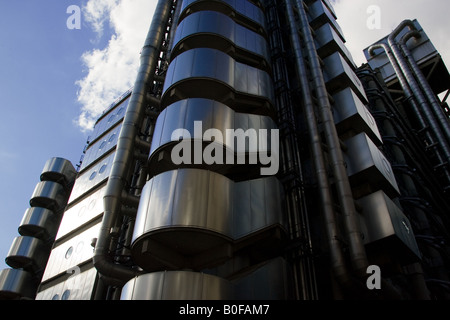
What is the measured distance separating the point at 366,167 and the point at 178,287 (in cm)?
1255

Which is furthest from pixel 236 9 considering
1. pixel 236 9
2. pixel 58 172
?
pixel 58 172

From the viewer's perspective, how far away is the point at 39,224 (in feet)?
120

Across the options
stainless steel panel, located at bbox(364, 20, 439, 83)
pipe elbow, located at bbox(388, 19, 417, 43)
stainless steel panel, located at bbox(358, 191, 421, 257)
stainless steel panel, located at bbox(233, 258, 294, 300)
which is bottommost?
stainless steel panel, located at bbox(233, 258, 294, 300)

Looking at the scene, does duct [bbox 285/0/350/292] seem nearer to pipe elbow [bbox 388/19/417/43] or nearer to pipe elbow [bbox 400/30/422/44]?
pipe elbow [bbox 388/19/417/43]

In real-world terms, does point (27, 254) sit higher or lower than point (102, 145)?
lower

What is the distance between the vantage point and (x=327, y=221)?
16844 mm

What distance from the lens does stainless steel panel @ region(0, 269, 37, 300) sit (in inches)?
1294

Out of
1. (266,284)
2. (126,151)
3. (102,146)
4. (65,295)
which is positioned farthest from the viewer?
(102,146)

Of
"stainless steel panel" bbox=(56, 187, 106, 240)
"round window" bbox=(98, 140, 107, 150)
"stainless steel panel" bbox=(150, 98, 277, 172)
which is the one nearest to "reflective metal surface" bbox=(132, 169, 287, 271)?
"stainless steel panel" bbox=(150, 98, 277, 172)

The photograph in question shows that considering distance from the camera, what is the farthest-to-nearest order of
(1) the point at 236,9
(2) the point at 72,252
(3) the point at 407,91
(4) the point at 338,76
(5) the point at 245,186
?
(3) the point at 407,91
(1) the point at 236,9
(2) the point at 72,252
(4) the point at 338,76
(5) the point at 245,186

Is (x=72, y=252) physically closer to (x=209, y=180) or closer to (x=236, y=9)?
(x=209, y=180)

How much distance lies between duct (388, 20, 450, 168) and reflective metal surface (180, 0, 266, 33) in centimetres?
2400
